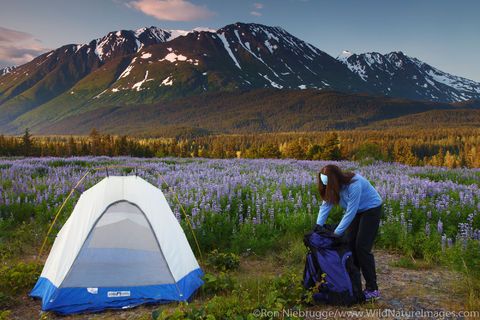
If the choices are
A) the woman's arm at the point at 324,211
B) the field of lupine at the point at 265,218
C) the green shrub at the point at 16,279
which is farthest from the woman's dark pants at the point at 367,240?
the green shrub at the point at 16,279

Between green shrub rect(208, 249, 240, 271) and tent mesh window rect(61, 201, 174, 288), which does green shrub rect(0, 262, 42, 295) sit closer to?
tent mesh window rect(61, 201, 174, 288)

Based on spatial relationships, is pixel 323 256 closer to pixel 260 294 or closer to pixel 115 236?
pixel 260 294

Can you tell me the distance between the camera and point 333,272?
16.3 feet

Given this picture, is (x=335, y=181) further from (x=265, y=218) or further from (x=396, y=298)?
(x=265, y=218)

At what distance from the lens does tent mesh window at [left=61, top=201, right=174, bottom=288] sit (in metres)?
5.61

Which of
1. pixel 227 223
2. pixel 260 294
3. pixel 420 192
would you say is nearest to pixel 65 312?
pixel 260 294

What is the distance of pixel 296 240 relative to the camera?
7613 millimetres

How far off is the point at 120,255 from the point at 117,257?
0.07m

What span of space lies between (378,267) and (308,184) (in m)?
4.67

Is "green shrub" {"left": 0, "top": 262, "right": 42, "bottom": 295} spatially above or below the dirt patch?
above

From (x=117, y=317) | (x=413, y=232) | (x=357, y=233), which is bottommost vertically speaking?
(x=117, y=317)

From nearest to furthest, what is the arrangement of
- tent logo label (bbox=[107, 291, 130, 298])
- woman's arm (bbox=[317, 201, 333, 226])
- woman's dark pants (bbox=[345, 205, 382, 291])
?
1. woman's dark pants (bbox=[345, 205, 382, 291])
2. woman's arm (bbox=[317, 201, 333, 226])
3. tent logo label (bbox=[107, 291, 130, 298])

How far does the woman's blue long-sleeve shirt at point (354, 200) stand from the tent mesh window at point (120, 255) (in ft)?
10.4

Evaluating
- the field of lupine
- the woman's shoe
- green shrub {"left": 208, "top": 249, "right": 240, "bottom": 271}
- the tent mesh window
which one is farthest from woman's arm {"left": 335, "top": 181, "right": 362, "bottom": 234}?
the tent mesh window
